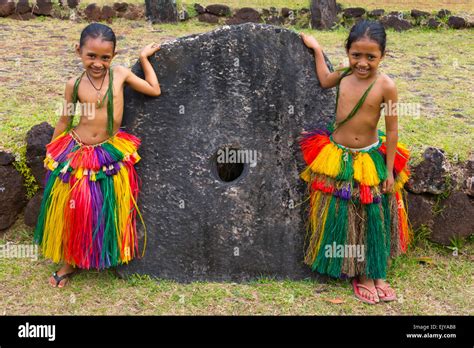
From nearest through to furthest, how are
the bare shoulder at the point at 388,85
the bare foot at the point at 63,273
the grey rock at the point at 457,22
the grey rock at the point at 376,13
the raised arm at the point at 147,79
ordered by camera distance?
the bare shoulder at the point at 388,85, the raised arm at the point at 147,79, the bare foot at the point at 63,273, the grey rock at the point at 457,22, the grey rock at the point at 376,13

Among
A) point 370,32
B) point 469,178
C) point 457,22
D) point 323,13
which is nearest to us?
point 370,32

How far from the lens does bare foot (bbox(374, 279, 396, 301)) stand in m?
3.67

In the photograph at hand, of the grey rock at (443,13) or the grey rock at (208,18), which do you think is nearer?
the grey rock at (443,13)

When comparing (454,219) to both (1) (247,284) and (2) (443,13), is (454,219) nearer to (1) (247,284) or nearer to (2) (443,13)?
(1) (247,284)

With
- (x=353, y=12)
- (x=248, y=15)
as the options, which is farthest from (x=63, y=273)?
(x=353, y=12)

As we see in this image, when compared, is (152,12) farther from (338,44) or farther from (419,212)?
(419,212)

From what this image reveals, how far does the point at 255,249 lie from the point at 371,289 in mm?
710

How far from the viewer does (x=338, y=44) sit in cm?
Result: 761

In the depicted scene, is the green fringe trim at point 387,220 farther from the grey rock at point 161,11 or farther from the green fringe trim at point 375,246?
the grey rock at point 161,11

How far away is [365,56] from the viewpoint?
133 inches

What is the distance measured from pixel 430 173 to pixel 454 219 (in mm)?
363

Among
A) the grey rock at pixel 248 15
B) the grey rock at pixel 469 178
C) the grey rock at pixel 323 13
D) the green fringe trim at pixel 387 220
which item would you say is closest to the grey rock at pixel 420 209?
the grey rock at pixel 469 178

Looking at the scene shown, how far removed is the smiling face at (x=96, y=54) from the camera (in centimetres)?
342

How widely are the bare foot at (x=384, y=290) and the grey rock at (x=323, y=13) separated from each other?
543 centimetres
